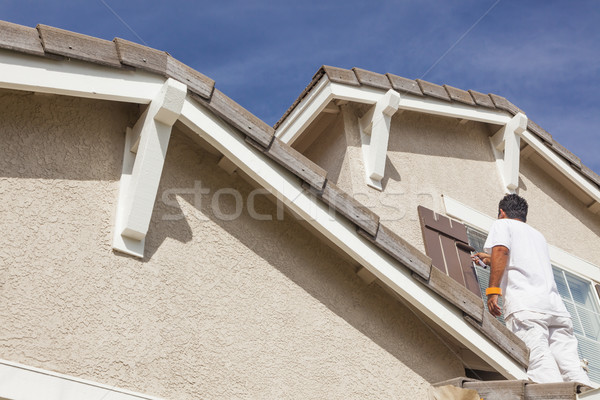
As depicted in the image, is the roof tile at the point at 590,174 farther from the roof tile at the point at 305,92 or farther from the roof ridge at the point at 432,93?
the roof tile at the point at 305,92

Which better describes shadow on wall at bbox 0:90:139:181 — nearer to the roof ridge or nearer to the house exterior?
the house exterior

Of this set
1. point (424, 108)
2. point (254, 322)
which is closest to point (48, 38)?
point (254, 322)

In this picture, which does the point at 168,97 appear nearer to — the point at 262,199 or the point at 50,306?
the point at 262,199

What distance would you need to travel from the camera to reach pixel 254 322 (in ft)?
13.9

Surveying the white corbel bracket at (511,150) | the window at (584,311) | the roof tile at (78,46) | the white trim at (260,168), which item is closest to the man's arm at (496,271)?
the white trim at (260,168)

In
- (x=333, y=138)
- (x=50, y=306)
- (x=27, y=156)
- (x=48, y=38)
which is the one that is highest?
(x=333, y=138)

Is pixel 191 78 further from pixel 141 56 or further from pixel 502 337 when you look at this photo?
pixel 502 337

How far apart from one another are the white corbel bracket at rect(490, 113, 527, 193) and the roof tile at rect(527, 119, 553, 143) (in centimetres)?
22

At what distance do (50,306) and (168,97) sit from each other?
1.37m

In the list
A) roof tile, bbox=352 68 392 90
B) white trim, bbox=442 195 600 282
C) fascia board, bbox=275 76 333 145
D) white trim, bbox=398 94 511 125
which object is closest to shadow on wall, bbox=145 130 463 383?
fascia board, bbox=275 76 333 145

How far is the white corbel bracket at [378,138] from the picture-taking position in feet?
21.6

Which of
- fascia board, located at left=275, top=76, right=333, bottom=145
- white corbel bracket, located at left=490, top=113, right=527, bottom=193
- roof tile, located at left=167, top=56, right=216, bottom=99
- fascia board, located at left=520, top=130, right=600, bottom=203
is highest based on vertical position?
fascia board, located at left=520, top=130, right=600, bottom=203

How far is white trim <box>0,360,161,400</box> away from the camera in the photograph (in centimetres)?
325

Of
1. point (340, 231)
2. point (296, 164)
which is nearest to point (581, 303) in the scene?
point (340, 231)
